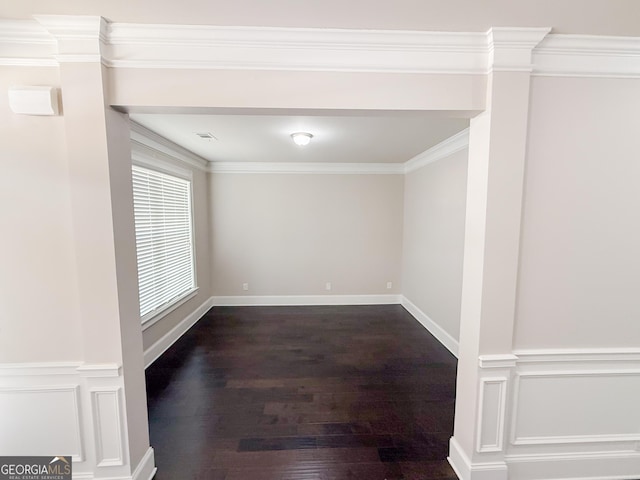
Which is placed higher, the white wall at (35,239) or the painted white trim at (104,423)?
the white wall at (35,239)

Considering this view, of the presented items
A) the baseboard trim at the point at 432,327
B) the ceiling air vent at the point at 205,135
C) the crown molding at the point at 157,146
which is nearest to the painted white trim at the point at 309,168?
the crown molding at the point at 157,146

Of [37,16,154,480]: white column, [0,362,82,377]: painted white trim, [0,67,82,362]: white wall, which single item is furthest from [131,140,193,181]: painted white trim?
[0,362,82,377]: painted white trim

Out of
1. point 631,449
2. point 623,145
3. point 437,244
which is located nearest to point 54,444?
point 631,449

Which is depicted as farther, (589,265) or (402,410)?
(402,410)

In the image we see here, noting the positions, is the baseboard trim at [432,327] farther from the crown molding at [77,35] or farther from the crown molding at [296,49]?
the crown molding at [77,35]

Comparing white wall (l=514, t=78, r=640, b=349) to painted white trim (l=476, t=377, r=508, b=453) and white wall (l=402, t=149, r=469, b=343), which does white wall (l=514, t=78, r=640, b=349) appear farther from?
white wall (l=402, t=149, r=469, b=343)

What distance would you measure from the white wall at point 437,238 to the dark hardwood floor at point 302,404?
53 centimetres

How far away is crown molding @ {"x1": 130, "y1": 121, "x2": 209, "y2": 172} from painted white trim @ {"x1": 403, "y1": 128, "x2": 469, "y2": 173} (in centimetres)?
344

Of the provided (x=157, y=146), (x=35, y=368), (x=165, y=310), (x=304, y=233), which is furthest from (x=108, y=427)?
(x=304, y=233)

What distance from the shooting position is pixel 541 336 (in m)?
1.64

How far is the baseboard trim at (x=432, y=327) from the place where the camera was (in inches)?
130

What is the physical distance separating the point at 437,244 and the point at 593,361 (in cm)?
219

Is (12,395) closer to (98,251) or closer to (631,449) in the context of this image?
(98,251)

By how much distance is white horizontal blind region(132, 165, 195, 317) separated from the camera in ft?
9.55
